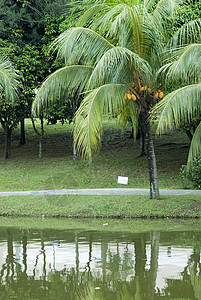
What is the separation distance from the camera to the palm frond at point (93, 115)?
43.3 feet

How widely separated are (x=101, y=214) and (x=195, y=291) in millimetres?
8943

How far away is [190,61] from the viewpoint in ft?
44.0

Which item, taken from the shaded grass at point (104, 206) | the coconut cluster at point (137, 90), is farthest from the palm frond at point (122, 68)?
the shaded grass at point (104, 206)

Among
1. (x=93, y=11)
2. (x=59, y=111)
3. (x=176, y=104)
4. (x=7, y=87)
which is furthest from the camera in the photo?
(x=59, y=111)

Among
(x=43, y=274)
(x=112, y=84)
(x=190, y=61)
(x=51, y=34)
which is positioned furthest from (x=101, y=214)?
(x=51, y=34)

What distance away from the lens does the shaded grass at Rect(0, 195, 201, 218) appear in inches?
631

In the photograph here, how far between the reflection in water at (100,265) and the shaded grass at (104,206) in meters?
3.18

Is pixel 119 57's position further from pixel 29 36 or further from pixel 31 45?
pixel 29 36

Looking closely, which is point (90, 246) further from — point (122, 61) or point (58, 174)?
point (58, 174)

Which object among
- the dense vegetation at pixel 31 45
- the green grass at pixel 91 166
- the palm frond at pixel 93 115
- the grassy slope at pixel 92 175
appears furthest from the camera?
the dense vegetation at pixel 31 45

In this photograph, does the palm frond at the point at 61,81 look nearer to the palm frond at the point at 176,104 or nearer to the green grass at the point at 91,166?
the palm frond at the point at 176,104

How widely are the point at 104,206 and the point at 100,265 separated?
7373 millimetres

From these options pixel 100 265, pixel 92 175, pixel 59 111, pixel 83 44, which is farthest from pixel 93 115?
pixel 59 111

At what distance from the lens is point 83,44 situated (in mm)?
15406
